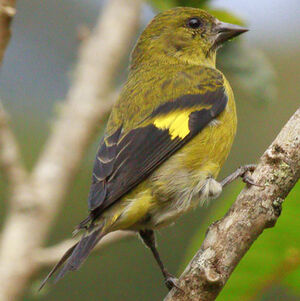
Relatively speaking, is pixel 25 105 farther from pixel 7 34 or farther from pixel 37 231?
pixel 7 34

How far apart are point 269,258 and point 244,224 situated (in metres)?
0.55

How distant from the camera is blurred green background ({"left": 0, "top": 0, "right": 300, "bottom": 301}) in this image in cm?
325

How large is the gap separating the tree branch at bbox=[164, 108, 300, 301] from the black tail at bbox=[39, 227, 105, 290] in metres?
0.42

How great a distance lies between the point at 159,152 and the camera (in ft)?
11.3

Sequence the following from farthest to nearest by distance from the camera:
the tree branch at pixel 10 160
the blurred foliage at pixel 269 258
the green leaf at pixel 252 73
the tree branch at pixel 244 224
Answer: the green leaf at pixel 252 73
the tree branch at pixel 10 160
the blurred foliage at pixel 269 258
the tree branch at pixel 244 224

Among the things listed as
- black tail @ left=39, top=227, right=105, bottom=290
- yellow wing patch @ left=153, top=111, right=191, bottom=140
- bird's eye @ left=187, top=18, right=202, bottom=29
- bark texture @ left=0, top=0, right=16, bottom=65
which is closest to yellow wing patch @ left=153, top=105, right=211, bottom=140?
yellow wing patch @ left=153, top=111, right=191, bottom=140

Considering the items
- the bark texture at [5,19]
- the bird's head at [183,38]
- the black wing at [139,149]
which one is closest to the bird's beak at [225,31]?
the bird's head at [183,38]

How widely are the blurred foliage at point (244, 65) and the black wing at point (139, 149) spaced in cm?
17

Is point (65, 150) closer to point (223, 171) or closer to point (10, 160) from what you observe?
point (10, 160)

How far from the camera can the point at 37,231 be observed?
3490 mm

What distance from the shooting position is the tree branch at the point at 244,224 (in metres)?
2.72

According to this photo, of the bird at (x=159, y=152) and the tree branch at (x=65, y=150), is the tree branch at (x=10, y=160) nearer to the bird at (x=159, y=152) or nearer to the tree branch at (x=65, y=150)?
the tree branch at (x=65, y=150)

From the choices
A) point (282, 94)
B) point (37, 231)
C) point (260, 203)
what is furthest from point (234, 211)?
point (282, 94)

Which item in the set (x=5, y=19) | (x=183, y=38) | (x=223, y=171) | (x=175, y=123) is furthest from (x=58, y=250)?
(x=223, y=171)
